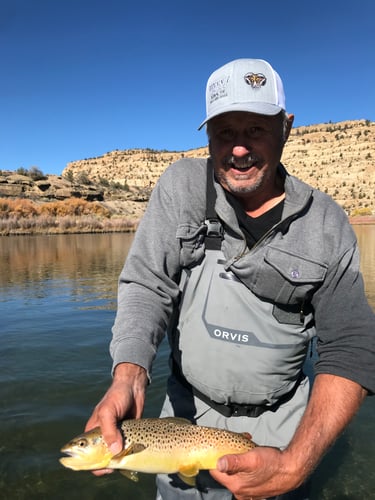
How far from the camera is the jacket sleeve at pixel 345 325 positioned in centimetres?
201

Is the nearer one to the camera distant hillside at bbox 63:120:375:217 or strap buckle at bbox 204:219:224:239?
strap buckle at bbox 204:219:224:239

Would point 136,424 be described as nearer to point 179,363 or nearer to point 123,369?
point 123,369

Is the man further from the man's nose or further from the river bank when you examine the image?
the river bank

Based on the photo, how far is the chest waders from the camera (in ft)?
7.40

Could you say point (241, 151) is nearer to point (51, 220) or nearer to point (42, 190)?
point (51, 220)

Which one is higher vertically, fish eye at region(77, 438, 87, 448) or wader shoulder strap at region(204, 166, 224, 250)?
wader shoulder strap at region(204, 166, 224, 250)

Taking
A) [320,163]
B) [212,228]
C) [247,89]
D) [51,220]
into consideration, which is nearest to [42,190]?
[51,220]

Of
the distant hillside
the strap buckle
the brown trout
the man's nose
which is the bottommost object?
the brown trout

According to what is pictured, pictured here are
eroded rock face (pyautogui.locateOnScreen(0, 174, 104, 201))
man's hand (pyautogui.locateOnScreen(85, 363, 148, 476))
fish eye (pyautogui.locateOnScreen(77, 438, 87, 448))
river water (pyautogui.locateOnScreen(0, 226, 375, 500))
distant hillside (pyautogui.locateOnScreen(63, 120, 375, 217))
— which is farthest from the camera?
distant hillside (pyautogui.locateOnScreen(63, 120, 375, 217))

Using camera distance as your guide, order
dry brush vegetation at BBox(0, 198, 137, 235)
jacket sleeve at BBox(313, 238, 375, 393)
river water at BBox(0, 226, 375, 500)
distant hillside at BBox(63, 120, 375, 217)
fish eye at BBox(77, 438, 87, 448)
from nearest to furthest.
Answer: fish eye at BBox(77, 438, 87, 448)
jacket sleeve at BBox(313, 238, 375, 393)
river water at BBox(0, 226, 375, 500)
dry brush vegetation at BBox(0, 198, 137, 235)
distant hillside at BBox(63, 120, 375, 217)

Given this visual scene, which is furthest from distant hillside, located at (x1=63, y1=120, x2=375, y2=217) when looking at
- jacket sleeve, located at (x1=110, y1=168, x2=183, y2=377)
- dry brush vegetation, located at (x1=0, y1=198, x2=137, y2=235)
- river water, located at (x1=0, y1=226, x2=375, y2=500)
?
jacket sleeve, located at (x1=110, y1=168, x2=183, y2=377)

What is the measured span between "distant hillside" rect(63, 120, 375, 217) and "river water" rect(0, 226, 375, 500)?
5346 cm

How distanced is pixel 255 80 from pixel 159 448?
2025 mm

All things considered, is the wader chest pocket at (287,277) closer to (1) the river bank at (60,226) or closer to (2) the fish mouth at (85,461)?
(2) the fish mouth at (85,461)
